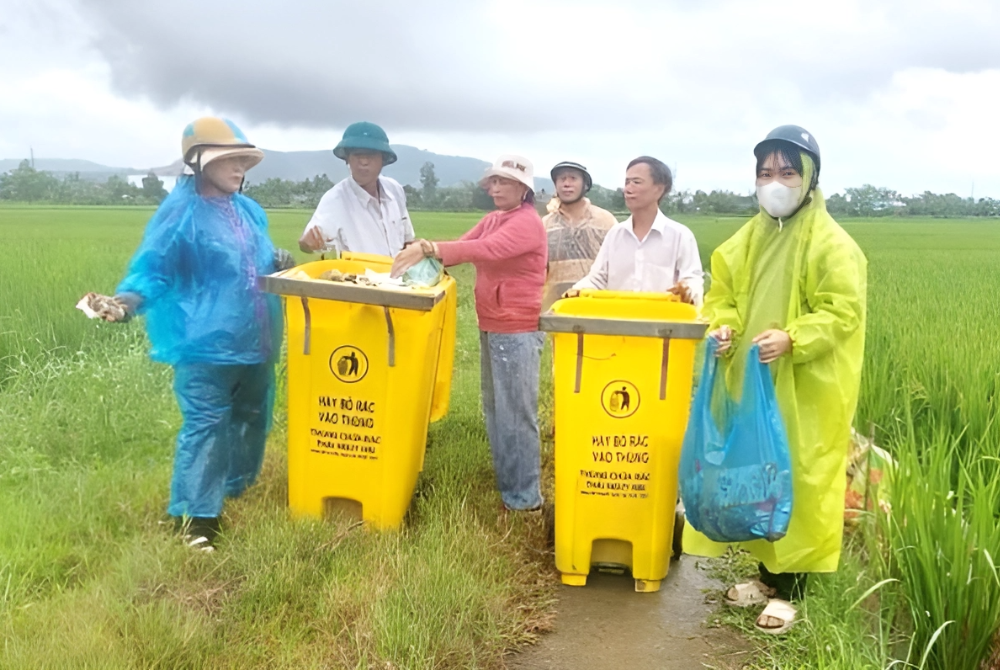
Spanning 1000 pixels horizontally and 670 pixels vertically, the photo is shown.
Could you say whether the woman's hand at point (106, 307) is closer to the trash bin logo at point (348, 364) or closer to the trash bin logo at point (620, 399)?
the trash bin logo at point (348, 364)

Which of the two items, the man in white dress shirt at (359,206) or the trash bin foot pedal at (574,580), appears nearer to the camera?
the trash bin foot pedal at (574,580)

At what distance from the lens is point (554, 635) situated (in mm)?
2902

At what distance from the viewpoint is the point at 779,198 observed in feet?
9.11

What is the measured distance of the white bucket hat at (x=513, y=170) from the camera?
3.45 m

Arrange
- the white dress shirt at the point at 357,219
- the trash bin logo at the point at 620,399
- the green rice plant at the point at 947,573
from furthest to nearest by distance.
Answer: the white dress shirt at the point at 357,219, the trash bin logo at the point at 620,399, the green rice plant at the point at 947,573

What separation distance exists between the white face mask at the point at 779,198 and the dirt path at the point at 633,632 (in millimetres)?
1517

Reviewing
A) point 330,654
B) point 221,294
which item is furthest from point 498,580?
point 221,294

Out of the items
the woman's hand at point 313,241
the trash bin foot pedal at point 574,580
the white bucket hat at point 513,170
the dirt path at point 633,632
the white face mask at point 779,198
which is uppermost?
the white bucket hat at point 513,170

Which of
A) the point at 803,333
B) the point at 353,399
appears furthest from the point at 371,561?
the point at 803,333

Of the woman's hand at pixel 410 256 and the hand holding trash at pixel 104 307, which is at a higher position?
the woman's hand at pixel 410 256

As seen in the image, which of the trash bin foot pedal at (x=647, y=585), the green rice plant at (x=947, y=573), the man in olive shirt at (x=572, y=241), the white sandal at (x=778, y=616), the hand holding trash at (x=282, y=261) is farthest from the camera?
the man in olive shirt at (x=572, y=241)

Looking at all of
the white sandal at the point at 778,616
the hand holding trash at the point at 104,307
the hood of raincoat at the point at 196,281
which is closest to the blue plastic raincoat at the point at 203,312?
the hood of raincoat at the point at 196,281

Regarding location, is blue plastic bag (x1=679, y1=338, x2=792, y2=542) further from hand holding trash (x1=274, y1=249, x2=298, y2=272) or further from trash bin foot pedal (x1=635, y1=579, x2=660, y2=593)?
hand holding trash (x1=274, y1=249, x2=298, y2=272)

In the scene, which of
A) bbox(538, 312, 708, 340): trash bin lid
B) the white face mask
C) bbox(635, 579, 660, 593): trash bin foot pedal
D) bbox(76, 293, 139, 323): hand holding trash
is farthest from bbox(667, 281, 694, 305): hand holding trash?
bbox(76, 293, 139, 323): hand holding trash
